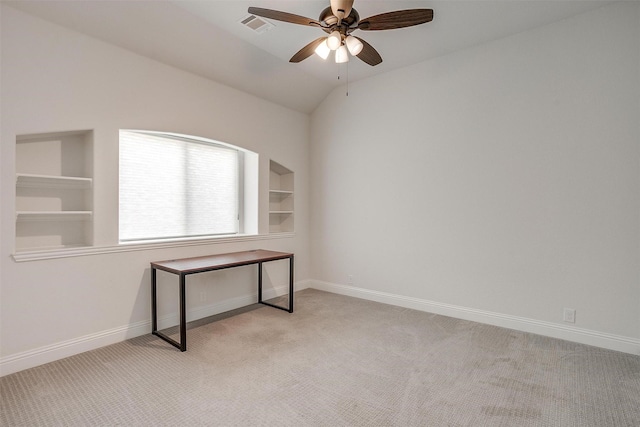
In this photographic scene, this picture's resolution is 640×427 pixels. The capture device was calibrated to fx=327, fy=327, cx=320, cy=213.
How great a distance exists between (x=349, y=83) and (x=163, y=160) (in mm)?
2684

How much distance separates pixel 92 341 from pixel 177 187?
173 cm

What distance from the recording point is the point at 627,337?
2826 millimetres

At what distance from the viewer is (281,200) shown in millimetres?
5023

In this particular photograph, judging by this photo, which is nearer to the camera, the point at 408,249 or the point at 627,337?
the point at 627,337

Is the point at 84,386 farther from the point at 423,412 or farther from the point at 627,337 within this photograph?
the point at 627,337

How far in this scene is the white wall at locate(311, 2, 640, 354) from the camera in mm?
2875

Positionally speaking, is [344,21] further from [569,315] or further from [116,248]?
[569,315]

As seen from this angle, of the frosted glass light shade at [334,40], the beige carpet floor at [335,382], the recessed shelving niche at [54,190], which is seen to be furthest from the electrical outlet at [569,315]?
the recessed shelving niche at [54,190]

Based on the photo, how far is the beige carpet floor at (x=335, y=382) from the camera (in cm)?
195

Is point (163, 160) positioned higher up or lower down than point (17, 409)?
higher up

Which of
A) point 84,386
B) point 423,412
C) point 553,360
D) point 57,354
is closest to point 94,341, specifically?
point 57,354

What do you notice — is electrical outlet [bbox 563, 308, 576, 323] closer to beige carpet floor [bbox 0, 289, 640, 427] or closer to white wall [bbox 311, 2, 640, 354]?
white wall [bbox 311, 2, 640, 354]

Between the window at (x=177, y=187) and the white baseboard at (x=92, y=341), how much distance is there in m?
0.87

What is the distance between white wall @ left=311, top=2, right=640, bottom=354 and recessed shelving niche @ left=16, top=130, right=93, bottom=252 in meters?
3.06
